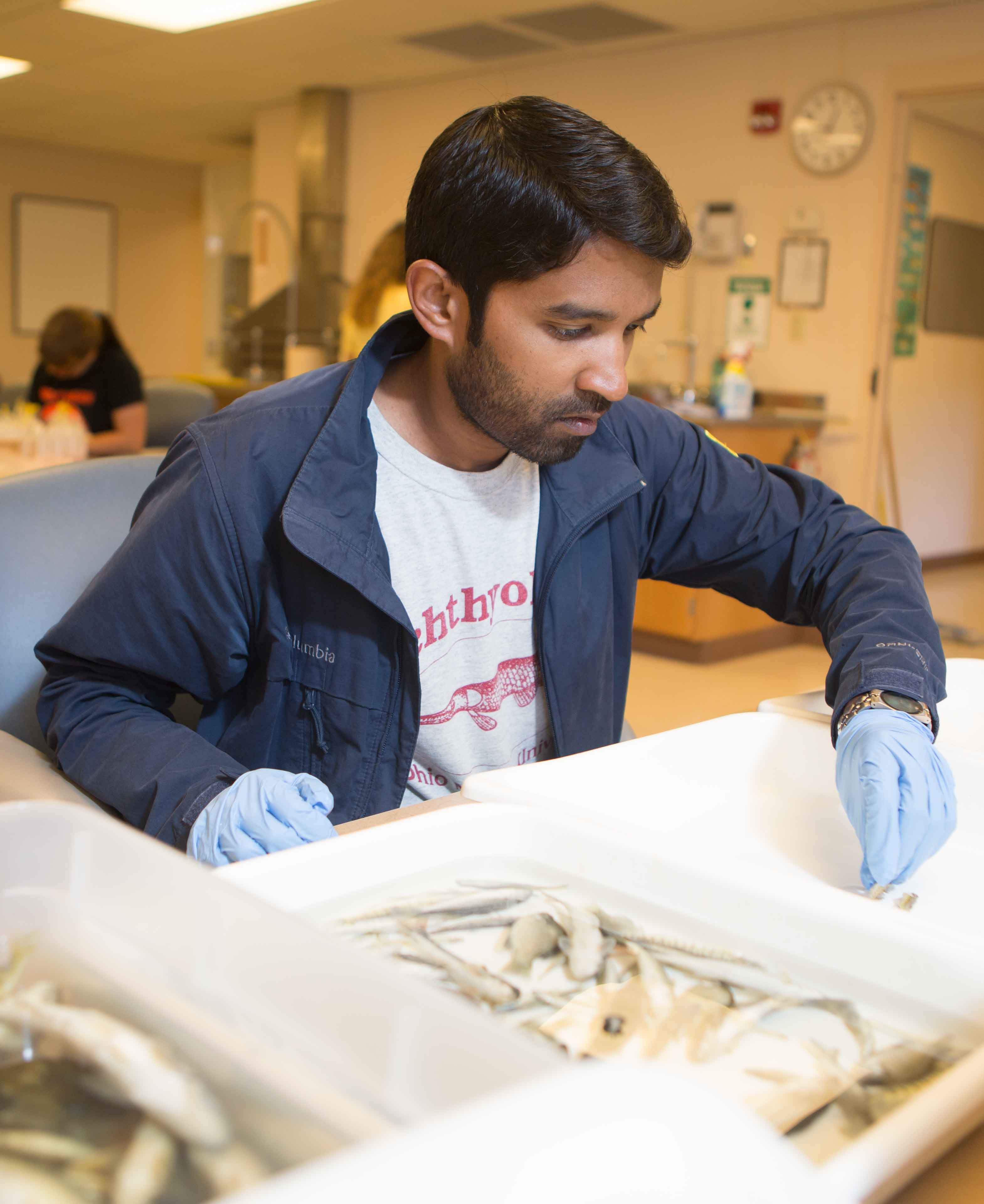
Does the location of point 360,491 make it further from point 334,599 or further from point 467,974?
point 467,974

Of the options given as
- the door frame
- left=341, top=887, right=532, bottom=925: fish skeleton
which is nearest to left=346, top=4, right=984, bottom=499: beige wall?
the door frame

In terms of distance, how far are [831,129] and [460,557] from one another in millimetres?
3848

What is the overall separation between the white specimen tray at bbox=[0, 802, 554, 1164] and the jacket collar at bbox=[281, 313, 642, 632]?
56 centimetres

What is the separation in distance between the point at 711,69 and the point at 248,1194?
5071 mm

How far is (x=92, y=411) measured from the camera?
394 cm

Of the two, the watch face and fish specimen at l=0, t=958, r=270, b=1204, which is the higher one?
fish specimen at l=0, t=958, r=270, b=1204

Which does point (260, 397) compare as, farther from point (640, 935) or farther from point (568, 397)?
point (640, 935)

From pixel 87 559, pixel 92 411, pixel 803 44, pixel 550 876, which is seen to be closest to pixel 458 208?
pixel 87 559

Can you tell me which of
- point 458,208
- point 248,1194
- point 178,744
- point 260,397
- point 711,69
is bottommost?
point 178,744

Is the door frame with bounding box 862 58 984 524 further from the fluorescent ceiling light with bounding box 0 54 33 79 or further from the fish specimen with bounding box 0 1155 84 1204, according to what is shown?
the fish specimen with bounding box 0 1155 84 1204

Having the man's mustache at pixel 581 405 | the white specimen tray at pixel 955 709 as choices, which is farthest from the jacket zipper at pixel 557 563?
the white specimen tray at pixel 955 709

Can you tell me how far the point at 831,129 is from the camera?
173 inches

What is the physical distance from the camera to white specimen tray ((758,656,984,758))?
992 mm

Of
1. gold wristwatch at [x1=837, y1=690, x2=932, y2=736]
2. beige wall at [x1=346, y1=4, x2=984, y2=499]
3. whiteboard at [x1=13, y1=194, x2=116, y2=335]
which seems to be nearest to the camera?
gold wristwatch at [x1=837, y1=690, x2=932, y2=736]
